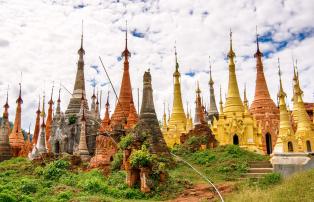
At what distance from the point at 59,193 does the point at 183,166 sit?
23.6 ft

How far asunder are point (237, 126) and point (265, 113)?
3.35m

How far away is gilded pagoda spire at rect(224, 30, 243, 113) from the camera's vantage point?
2952 centimetres

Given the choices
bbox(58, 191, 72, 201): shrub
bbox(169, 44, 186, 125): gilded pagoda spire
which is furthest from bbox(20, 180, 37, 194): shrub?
bbox(169, 44, 186, 125): gilded pagoda spire

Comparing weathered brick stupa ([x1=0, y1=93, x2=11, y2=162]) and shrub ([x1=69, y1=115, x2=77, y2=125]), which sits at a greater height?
shrub ([x1=69, y1=115, x2=77, y2=125])

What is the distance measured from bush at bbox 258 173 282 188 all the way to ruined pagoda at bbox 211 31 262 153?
11947mm

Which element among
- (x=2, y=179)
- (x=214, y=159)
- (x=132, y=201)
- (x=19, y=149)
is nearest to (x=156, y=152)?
(x=214, y=159)

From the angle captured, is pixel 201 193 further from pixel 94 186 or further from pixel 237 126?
pixel 237 126

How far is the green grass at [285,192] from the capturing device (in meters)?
11.7

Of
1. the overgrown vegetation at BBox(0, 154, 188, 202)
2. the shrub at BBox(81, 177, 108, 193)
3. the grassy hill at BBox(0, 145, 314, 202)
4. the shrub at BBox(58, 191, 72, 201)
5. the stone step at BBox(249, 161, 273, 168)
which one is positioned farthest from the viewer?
the stone step at BBox(249, 161, 273, 168)

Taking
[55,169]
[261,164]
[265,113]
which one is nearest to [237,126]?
[265,113]

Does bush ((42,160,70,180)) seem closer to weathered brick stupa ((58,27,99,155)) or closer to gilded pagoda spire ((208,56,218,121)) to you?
weathered brick stupa ((58,27,99,155))

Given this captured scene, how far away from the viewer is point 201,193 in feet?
50.8

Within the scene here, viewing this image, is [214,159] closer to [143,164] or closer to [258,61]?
[143,164]

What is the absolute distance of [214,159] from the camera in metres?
21.8
